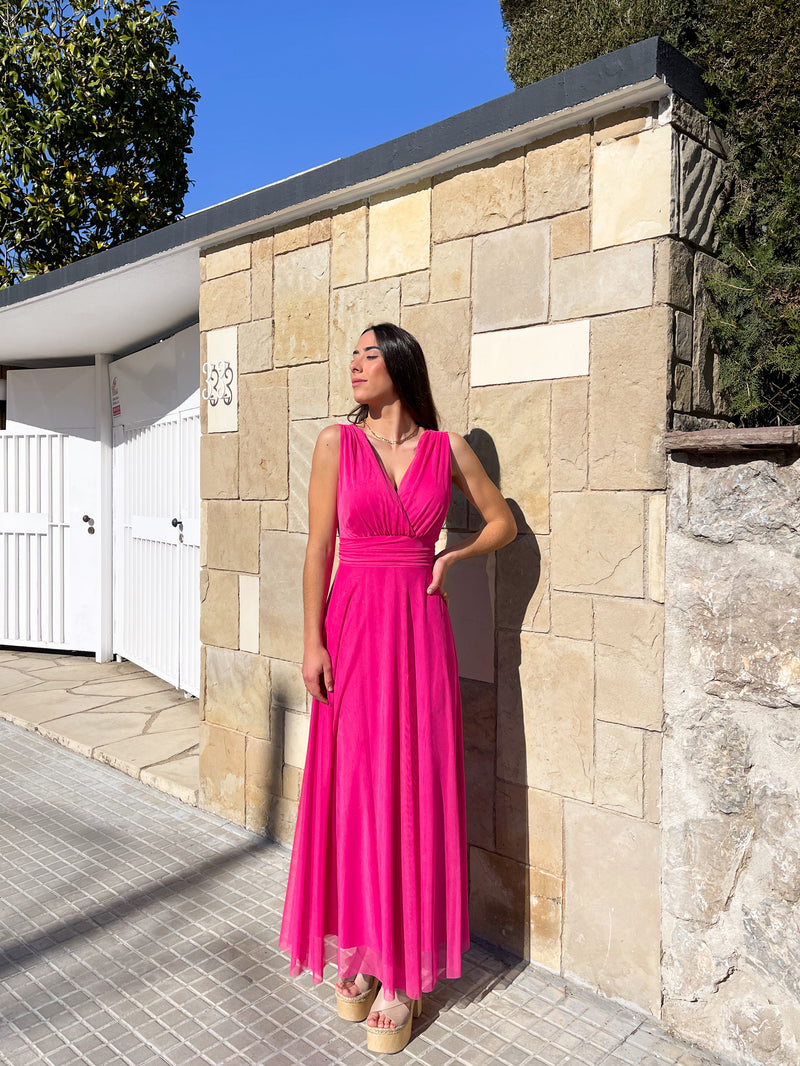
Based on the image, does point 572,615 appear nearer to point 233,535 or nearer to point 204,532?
point 233,535

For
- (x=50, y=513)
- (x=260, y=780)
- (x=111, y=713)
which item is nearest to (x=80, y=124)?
(x=50, y=513)

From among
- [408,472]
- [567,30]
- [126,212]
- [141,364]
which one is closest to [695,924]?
[408,472]

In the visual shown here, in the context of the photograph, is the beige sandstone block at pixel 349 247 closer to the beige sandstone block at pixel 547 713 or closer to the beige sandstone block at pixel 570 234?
the beige sandstone block at pixel 570 234

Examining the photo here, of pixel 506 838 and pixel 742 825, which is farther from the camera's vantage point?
pixel 506 838

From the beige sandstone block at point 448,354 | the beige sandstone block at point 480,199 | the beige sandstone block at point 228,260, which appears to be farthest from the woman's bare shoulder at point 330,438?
the beige sandstone block at point 228,260

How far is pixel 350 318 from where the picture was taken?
3156mm

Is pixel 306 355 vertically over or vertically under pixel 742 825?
over

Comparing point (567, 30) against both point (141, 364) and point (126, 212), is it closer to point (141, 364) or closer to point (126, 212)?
point (141, 364)

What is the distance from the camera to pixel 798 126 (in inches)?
92.4

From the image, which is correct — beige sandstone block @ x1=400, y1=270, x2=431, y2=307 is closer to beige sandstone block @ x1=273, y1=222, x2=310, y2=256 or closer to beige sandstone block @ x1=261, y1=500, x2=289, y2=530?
beige sandstone block @ x1=273, y1=222, x2=310, y2=256

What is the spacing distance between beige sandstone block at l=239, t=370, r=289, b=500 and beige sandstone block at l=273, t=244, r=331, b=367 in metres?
0.12

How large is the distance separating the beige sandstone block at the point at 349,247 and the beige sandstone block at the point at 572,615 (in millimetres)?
1412

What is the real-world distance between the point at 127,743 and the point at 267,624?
5.92ft

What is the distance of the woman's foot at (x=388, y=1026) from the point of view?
2238 millimetres
